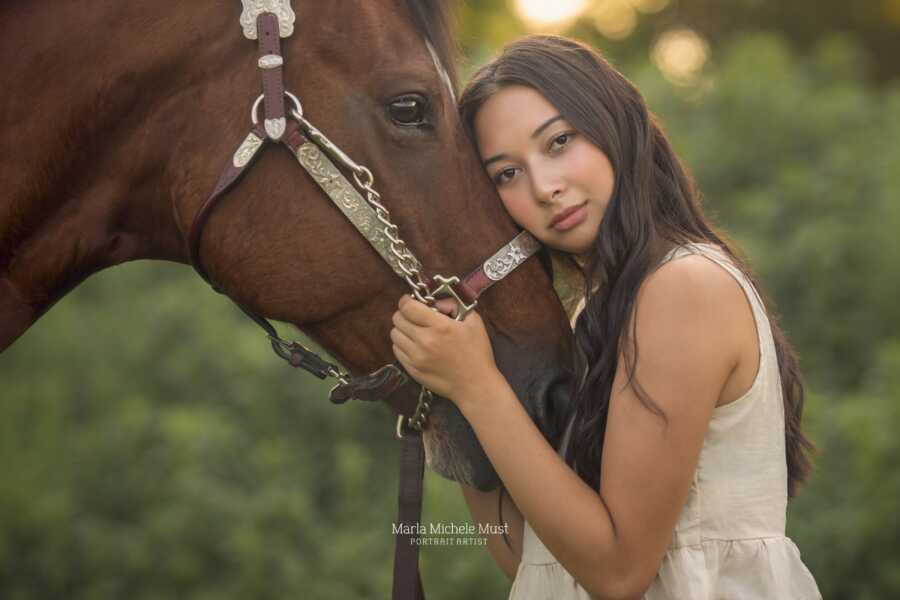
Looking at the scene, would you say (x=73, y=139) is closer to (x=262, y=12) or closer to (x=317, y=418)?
(x=262, y=12)

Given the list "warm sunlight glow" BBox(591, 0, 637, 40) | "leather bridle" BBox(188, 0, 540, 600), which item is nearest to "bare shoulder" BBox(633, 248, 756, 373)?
"leather bridle" BBox(188, 0, 540, 600)

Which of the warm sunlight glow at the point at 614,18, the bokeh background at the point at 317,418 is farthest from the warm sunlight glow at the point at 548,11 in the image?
the bokeh background at the point at 317,418

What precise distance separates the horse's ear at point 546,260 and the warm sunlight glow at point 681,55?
17.7 feet

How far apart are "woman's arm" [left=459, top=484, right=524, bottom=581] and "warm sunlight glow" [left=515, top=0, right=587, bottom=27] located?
8754 millimetres

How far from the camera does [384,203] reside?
73.5 inches

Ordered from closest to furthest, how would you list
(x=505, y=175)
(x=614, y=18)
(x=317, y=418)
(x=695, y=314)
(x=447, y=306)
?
1. (x=695, y=314)
2. (x=447, y=306)
3. (x=505, y=175)
4. (x=317, y=418)
5. (x=614, y=18)

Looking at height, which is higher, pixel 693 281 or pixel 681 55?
pixel 693 281

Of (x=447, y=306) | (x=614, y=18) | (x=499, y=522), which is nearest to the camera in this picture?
(x=447, y=306)

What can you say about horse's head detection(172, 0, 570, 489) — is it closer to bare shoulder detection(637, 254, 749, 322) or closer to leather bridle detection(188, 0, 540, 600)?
leather bridle detection(188, 0, 540, 600)

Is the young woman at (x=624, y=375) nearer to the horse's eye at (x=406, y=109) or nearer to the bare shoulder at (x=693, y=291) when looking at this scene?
the bare shoulder at (x=693, y=291)

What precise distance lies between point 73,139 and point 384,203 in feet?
1.99

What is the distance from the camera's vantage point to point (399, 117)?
6.13 ft

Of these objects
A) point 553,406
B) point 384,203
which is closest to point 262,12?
point 384,203

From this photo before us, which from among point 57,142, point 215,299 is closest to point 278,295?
point 57,142
